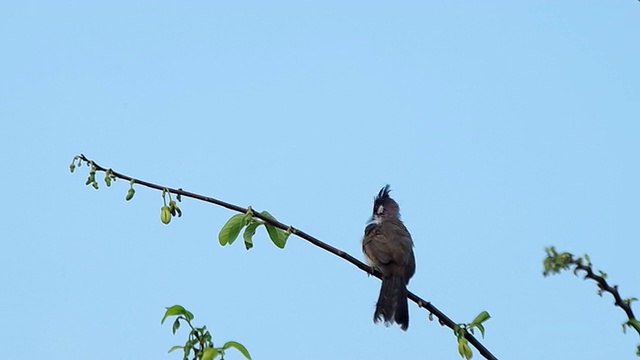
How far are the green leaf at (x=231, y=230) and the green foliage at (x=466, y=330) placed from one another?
33.6 inches

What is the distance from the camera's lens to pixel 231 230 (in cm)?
303


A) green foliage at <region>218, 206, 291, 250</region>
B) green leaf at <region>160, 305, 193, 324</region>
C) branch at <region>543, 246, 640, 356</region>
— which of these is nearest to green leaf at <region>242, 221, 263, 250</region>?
green foliage at <region>218, 206, 291, 250</region>

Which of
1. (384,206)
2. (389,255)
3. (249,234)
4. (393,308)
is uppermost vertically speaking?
(384,206)

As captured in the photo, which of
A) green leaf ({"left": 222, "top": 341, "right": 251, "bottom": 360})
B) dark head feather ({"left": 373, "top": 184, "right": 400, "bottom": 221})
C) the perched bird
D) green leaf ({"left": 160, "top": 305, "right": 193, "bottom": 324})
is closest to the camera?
green leaf ({"left": 222, "top": 341, "right": 251, "bottom": 360})

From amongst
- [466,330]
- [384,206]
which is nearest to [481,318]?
[466,330]

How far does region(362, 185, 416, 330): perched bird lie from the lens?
4840 mm

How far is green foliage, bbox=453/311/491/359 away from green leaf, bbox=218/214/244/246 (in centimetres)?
85

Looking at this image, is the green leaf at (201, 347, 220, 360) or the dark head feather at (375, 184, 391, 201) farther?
the dark head feather at (375, 184, 391, 201)

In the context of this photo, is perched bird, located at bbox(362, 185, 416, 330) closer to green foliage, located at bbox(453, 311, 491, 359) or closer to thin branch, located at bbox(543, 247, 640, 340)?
green foliage, located at bbox(453, 311, 491, 359)

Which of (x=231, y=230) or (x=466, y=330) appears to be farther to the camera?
(x=231, y=230)

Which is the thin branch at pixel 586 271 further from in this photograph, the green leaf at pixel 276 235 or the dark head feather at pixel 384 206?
the dark head feather at pixel 384 206

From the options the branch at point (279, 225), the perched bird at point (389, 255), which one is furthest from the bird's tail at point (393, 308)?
the branch at point (279, 225)

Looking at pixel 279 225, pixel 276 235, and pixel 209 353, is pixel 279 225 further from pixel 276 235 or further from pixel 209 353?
pixel 209 353

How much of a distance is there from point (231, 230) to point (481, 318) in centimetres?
91
